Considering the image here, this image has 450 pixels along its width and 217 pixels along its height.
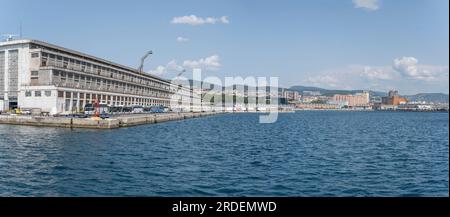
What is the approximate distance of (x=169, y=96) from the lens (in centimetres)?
17025

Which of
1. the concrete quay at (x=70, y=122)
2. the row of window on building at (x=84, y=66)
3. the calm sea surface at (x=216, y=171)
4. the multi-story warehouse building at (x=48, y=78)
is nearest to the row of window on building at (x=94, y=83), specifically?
the multi-story warehouse building at (x=48, y=78)

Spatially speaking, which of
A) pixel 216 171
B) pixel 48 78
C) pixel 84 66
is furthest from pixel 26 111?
pixel 216 171

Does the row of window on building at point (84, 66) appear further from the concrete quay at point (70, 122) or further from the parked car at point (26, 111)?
the concrete quay at point (70, 122)

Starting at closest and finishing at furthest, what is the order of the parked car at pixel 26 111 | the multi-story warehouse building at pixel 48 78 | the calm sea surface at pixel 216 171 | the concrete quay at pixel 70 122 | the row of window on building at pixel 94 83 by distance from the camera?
the calm sea surface at pixel 216 171 → the concrete quay at pixel 70 122 → the parked car at pixel 26 111 → the multi-story warehouse building at pixel 48 78 → the row of window on building at pixel 94 83

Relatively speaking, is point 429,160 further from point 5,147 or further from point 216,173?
point 5,147

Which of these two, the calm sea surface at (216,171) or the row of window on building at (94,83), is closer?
the calm sea surface at (216,171)

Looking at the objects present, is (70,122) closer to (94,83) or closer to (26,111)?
(26,111)

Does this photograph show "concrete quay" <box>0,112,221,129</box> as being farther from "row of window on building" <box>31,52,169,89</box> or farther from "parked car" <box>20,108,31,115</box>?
"row of window on building" <box>31,52,169,89</box>

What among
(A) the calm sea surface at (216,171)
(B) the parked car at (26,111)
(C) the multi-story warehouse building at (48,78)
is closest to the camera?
(A) the calm sea surface at (216,171)

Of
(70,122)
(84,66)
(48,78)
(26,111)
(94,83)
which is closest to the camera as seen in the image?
(70,122)

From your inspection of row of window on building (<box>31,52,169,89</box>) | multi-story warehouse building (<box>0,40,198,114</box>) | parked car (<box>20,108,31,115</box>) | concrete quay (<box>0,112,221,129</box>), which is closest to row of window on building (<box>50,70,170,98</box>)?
multi-story warehouse building (<box>0,40,198,114</box>)

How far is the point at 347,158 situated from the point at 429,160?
6.15 metres

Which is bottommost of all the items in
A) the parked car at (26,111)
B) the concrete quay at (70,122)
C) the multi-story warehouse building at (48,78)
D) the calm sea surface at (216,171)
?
the calm sea surface at (216,171)
